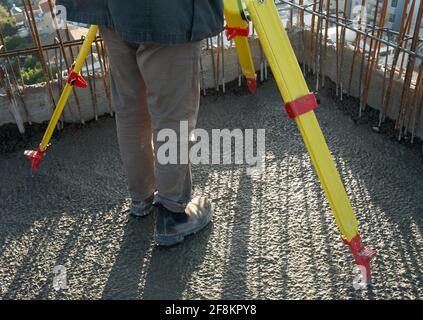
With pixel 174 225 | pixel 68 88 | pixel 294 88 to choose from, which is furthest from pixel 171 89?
pixel 68 88

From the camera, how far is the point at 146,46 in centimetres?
183

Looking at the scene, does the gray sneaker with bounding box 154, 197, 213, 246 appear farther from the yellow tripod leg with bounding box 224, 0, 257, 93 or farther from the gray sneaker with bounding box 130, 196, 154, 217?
the yellow tripod leg with bounding box 224, 0, 257, 93

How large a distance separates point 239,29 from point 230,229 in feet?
3.61

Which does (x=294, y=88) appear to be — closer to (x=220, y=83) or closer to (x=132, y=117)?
(x=132, y=117)

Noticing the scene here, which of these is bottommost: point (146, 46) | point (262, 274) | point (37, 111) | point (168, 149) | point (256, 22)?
point (262, 274)

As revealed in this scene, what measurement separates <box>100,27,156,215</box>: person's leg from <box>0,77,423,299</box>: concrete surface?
25 centimetres

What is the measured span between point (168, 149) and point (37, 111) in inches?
70.0

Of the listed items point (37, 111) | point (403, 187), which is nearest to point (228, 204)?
point (403, 187)

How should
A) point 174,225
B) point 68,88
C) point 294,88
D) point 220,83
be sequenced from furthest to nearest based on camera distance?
point 220,83 → point 68,88 → point 174,225 → point 294,88

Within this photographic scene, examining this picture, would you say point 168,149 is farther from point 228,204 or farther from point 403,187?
point 403,187

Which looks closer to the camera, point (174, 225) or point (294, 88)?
point (294, 88)

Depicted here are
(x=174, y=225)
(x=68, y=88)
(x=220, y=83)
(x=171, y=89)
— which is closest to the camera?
(x=171, y=89)

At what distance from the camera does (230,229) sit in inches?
93.4

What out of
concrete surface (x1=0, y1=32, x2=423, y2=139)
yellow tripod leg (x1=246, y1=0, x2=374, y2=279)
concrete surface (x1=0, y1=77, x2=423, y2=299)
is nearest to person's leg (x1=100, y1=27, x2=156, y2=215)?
concrete surface (x1=0, y1=77, x2=423, y2=299)
